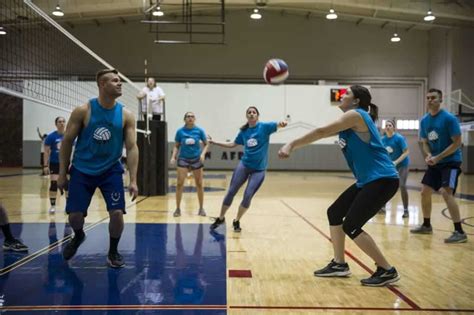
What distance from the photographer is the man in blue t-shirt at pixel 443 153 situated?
245 inches

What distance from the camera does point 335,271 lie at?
4379 mm

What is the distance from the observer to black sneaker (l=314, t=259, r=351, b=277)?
4379 millimetres

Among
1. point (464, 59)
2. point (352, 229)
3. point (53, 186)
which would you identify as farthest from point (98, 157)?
point (464, 59)

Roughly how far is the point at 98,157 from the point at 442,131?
4558 millimetres

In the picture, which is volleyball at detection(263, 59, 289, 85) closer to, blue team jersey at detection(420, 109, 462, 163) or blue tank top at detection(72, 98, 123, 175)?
blue team jersey at detection(420, 109, 462, 163)

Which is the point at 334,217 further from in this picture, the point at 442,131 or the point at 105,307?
the point at 442,131

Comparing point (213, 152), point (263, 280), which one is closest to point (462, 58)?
point (213, 152)

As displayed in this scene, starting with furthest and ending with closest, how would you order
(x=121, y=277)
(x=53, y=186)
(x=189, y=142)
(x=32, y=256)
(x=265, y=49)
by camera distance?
1. (x=265, y=49)
2. (x=53, y=186)
3. (x=189, y=142)
4. (x=32, y=256)
5. (x=121, y=277)

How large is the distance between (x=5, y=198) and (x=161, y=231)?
5938 millimetres

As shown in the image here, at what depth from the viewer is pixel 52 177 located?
941 cm

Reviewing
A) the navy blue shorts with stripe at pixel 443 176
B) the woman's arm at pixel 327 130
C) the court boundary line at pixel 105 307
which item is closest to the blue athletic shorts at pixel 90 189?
the court boundary line at pixel 105 307

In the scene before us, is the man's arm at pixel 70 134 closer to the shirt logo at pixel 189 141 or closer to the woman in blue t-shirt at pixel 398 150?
the shirt logo at pixel 189 141

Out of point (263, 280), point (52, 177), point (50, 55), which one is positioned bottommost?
point (263, 280)

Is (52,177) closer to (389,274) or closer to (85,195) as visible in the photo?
(85,195)
